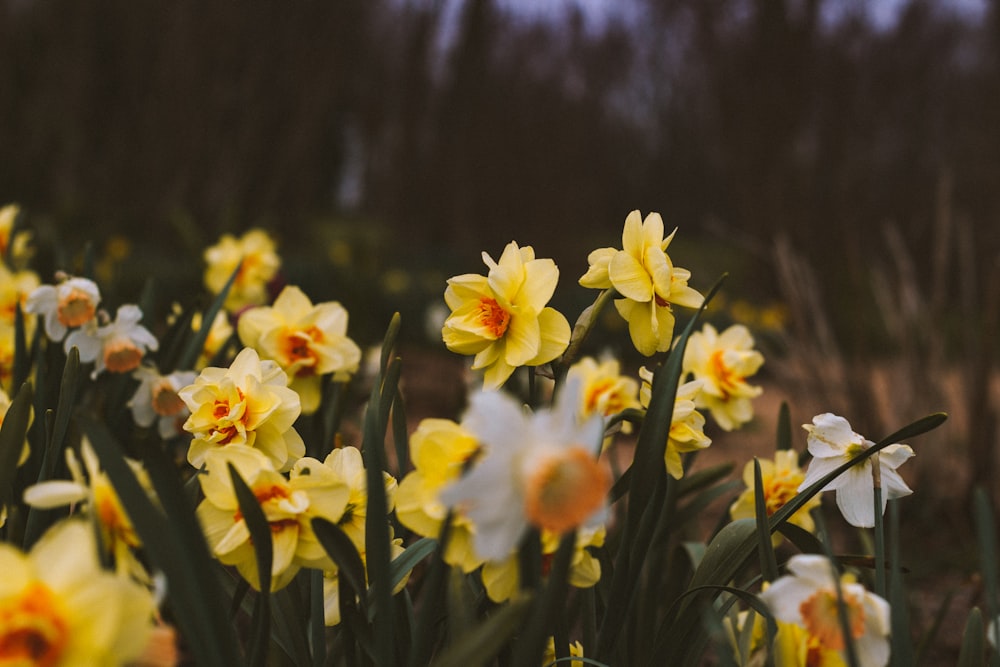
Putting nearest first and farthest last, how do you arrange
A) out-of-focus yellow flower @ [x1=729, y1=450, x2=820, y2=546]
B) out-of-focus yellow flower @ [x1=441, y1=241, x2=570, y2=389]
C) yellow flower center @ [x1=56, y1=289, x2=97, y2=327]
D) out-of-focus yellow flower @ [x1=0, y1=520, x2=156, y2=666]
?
out-of-focus yellow flower @ [x1=0, y1=520, x2=156, y2=666], out-of-focus yellow flower @ [x1=441, y1=241, x2=570, y2=389], out-of-focus yellow flower @ [x1=729, y1=450, x2=820, y2=546], yellow flower center @ [x1=56, y1=289, x2=97, y2=327]

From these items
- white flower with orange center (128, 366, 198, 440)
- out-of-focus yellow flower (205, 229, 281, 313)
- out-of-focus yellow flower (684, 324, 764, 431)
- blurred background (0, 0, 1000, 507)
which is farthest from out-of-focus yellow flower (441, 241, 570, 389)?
blurred background (0, 0, 1000, 507)

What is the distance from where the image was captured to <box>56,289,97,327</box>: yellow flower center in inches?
44.2

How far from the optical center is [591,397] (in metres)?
1.09

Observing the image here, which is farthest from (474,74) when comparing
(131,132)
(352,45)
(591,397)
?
(591,397)

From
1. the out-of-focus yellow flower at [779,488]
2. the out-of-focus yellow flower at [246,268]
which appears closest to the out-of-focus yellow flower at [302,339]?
the out-of-focus yellow flower at [779,488]

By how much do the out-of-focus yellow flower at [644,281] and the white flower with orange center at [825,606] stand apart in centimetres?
26

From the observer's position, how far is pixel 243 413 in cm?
78

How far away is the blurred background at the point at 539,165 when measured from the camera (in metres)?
2.65

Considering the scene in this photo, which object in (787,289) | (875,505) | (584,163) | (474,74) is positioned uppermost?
(474,74)

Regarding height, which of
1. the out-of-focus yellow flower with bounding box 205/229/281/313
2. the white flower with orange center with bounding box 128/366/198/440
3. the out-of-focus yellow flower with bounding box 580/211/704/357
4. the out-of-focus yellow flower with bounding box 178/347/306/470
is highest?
the out-of-focus yellow flower with bounding box 580/211/704/357

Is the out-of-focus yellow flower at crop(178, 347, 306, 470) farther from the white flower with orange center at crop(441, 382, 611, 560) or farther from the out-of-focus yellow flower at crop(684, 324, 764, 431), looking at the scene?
the out-of-focus yellow flower at crop(684, 324, 764, 431)

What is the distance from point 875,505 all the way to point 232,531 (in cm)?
55

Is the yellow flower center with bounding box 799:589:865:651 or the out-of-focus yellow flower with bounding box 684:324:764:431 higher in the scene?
the out-of-focus yellow flower with bounding box 684:324:764:431

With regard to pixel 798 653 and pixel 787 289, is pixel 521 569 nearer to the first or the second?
pixel 798 653
